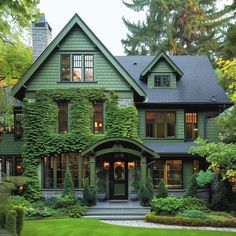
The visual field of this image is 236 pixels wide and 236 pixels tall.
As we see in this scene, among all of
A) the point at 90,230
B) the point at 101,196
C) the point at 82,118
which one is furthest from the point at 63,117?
the point at 90,230

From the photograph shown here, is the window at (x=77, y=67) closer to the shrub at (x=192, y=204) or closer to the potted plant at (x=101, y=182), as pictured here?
the potted plant at (x=101, y=182)

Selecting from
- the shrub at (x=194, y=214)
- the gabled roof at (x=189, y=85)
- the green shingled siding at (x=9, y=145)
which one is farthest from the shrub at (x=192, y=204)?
the green shingled siding at (x=9, y=145)

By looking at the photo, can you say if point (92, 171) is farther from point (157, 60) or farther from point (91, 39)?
point (157, 60)

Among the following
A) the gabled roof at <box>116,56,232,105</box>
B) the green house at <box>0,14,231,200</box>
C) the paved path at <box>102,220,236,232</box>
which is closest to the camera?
the paved path at <box>102,220,236,232</box>

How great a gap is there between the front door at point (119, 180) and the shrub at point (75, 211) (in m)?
3.51

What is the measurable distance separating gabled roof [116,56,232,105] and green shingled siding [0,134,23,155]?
8.47 meters

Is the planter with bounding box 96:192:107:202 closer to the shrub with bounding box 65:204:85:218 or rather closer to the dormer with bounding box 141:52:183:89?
the shrub with bounding box 65:204:85:218

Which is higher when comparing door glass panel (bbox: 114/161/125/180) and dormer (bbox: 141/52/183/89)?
dormer (bbox: 141/52/183/89)

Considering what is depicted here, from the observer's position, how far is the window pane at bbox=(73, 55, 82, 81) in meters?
21.5

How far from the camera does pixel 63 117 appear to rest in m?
21.5

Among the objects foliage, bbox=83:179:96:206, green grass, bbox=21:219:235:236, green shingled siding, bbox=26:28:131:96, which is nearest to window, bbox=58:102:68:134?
green shingled siding, bbox=26:28:131:96

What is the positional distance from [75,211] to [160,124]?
7944 millimetres

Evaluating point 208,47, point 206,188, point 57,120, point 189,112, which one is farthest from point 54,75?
point 208,47

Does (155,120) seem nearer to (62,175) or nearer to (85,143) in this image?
(85,143)
